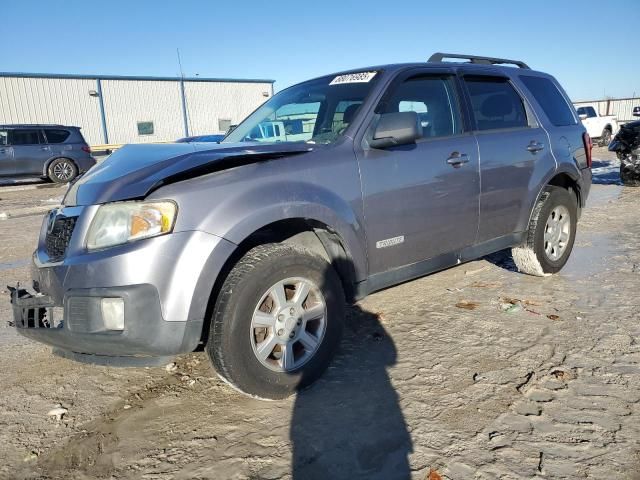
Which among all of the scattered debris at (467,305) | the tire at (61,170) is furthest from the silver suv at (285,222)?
the tire at (61,170)

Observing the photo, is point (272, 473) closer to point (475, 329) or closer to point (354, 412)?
point (354, 412)

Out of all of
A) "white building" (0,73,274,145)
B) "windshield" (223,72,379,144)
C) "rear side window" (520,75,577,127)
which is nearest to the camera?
"windshield" (223,72,379,144)

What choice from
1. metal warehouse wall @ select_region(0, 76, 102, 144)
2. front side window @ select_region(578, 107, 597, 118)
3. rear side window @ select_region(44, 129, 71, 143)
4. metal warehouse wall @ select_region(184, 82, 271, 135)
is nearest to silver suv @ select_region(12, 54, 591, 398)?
rear side window @ select_region(44, 129, 71, 143)

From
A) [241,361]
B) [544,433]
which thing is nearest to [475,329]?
Result: [544,433]

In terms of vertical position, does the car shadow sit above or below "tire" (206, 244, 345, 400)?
below

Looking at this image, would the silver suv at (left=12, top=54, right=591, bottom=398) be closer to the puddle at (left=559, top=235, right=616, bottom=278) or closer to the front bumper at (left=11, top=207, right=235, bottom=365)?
the front bumper at (left=11, top=207, right=235, bottom=365)

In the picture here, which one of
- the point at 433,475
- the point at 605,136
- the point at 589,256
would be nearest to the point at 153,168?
the point at 433,475

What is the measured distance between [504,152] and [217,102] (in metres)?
29.2

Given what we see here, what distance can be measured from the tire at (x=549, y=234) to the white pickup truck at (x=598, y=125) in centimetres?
1863

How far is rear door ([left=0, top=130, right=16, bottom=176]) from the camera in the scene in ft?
46.9

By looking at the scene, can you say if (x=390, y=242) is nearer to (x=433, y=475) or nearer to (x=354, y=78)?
(x=354, y=78)

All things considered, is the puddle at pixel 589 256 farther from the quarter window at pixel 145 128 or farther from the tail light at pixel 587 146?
the quarter window at pixel 145 128

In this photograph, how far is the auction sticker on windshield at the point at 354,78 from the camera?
3305mm

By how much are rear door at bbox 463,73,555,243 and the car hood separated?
1.62 m
